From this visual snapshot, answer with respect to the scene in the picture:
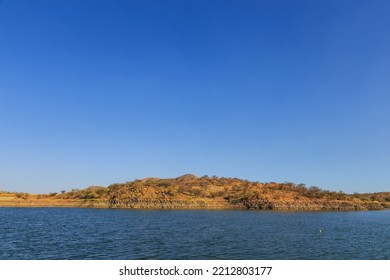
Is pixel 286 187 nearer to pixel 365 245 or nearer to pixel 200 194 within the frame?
pixel 200 194

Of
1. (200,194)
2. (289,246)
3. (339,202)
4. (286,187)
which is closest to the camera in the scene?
(289,246)

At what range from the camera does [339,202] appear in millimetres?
136000

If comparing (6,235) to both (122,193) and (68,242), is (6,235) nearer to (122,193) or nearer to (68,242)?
(68,242)

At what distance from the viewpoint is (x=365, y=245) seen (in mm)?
41781

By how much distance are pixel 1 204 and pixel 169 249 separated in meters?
143

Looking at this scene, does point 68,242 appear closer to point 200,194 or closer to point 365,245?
point 365,245

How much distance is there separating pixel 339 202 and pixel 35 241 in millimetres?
129822
